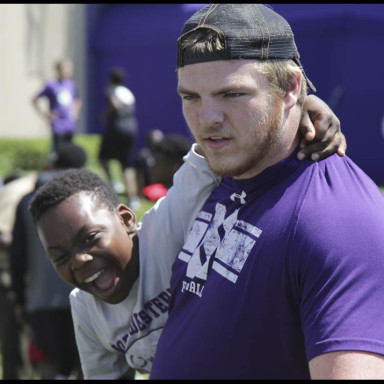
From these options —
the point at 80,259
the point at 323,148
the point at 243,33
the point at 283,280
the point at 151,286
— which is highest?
the point at 243,33

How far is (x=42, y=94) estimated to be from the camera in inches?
503

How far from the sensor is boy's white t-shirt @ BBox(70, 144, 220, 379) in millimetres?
2414

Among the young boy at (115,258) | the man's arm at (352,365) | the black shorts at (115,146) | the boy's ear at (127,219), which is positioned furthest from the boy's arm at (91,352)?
the black shorts at (115,146)

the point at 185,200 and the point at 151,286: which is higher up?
the point at 185,200

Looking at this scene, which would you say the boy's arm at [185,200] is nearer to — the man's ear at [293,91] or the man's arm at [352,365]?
the man's ear at [293,91]

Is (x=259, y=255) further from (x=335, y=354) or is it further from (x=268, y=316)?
(x=335, y=354)

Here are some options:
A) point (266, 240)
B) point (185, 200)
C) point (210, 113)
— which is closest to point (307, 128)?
point (210, 113)

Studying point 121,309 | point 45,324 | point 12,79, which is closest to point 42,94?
point 12,79

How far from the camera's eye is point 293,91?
6.46 feet

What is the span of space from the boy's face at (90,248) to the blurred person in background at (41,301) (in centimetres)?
188

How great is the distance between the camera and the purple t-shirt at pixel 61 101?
Answer: 42.0 ft

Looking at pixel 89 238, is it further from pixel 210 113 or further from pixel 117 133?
pixel 117 133

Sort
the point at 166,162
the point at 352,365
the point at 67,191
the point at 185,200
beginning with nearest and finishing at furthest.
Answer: the point at 352,365
the point at 185,200
the point at 67,191
the point at 166,162

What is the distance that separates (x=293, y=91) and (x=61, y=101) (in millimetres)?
11391
